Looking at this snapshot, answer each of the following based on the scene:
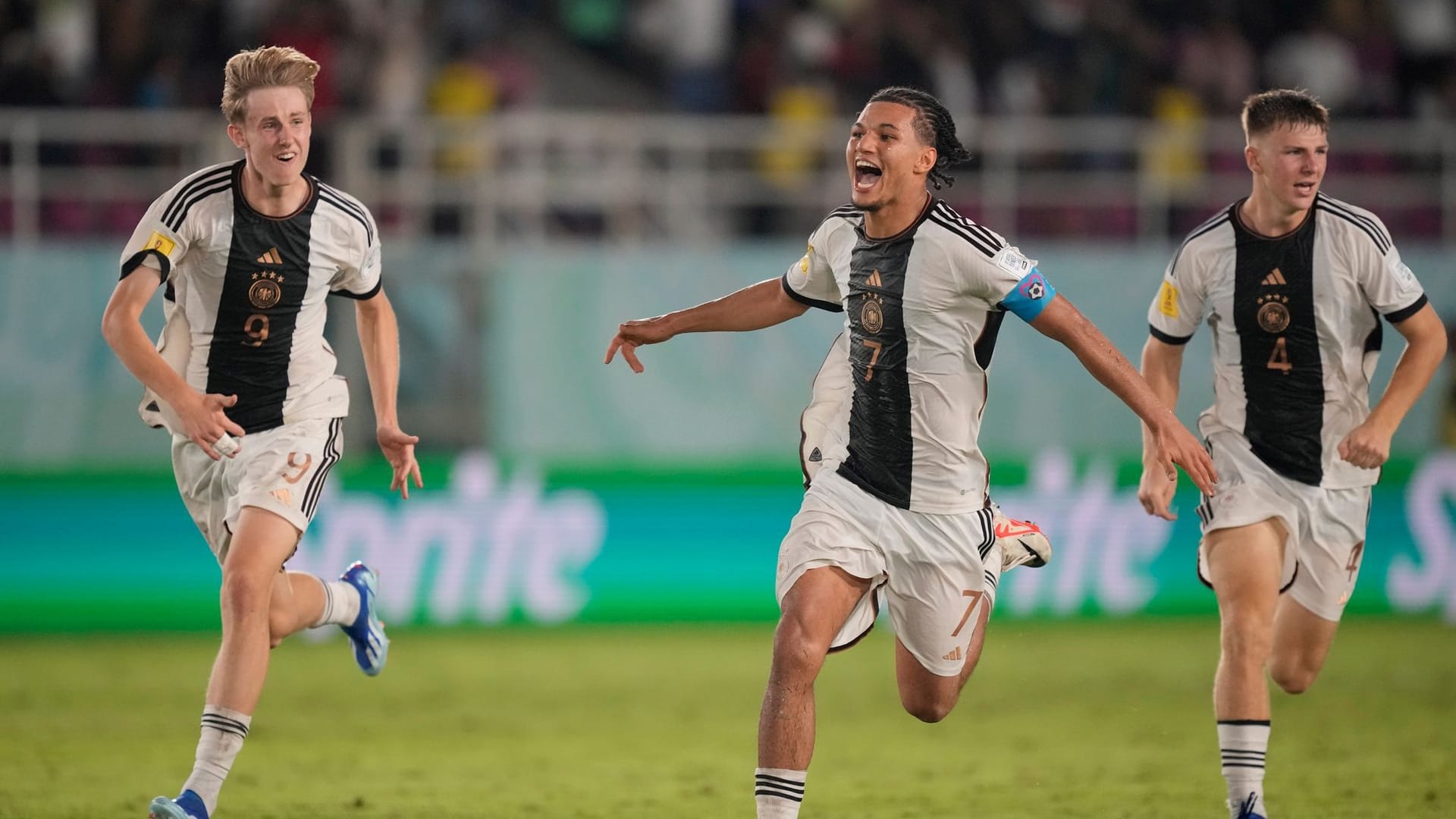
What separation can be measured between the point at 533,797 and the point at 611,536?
5.97m

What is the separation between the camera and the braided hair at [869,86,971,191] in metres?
6.49

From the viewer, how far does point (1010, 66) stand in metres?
17.9

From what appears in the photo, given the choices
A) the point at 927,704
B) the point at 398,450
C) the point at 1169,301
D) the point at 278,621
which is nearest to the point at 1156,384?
the point at 1169,301

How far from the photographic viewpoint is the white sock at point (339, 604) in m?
7.89

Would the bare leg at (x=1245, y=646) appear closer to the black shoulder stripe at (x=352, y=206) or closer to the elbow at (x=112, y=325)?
the black shoulder stripe at (x=352, y=206)

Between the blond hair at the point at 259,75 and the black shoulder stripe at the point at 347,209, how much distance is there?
45cm

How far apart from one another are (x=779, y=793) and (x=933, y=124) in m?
2.39

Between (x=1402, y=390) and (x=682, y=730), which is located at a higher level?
(x=1402, y=390)

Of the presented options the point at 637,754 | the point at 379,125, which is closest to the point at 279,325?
the point at 637,754

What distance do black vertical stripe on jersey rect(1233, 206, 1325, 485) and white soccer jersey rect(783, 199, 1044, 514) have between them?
49.1 inches

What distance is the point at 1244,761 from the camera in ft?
22.0

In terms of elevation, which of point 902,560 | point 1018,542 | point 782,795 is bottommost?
point 782,795

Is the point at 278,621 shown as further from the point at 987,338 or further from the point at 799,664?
the point at 987,338

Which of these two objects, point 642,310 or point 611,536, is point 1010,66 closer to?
point 642,310
